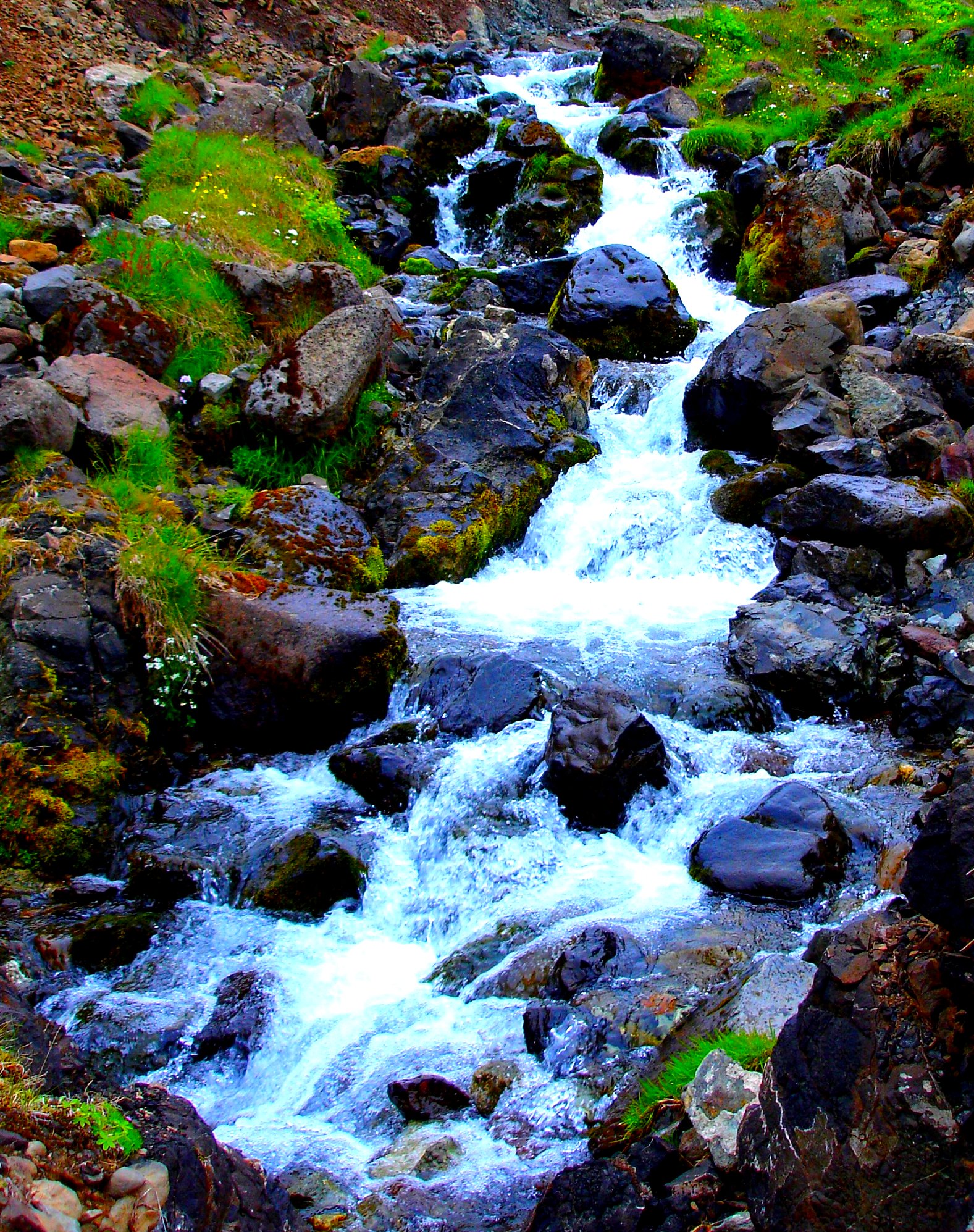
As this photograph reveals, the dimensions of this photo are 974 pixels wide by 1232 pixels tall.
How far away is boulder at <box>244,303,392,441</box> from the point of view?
8.69m

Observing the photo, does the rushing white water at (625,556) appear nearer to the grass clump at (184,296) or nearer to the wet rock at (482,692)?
the wet rock at (482,692)

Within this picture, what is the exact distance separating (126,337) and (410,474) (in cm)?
301

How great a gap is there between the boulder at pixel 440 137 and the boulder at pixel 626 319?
6183 mm

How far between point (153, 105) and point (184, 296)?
655cm

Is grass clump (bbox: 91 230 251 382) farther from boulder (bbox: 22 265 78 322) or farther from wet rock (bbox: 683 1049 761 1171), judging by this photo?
wet rock (bbox: 683 1049 761 1171)

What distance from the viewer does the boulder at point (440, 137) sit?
54.2ft

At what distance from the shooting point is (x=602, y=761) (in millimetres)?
5590

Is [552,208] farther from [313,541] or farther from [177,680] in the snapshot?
[177,680]

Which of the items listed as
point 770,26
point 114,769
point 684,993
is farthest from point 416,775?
point 770,26

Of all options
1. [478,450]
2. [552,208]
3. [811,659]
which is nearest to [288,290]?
[478,450]

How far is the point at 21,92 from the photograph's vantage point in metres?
13.2

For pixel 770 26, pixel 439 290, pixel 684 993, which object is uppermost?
pixel 770 26

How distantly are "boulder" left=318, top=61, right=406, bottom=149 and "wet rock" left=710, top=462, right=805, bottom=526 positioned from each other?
12.1 meters

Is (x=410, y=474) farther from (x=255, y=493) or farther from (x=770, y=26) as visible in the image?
(x=770, y=26)
